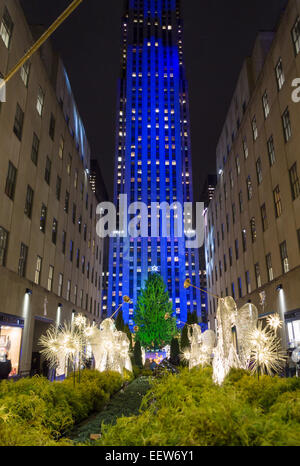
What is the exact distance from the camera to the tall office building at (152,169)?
12788 centimetres

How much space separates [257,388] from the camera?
9641mm

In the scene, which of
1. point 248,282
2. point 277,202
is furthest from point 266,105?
point 248,282

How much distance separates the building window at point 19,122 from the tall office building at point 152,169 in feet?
337

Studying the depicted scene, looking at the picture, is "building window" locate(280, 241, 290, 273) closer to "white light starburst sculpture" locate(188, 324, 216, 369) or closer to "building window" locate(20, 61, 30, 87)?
"white light starburst sculpture" locate(188, 324, 216, 369)

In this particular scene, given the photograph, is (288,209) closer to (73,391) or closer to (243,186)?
(243,186)

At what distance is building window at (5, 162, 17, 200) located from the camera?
2180cm

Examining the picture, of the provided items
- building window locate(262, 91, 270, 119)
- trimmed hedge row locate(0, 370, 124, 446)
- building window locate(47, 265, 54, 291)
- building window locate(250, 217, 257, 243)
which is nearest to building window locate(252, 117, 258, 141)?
building window locate(262, 91, 270, 119)

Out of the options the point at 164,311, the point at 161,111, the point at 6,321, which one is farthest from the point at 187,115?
the point at 6,321

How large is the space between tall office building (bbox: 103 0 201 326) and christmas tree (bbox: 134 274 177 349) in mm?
68926

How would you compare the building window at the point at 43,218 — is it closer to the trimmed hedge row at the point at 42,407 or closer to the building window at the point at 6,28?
the building window at the point at 6,28

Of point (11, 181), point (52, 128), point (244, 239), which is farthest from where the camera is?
point (244, 239)

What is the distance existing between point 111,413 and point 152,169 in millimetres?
122383

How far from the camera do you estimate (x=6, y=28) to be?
21.3 metres

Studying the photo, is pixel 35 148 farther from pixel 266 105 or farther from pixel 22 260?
pixel 266 105
